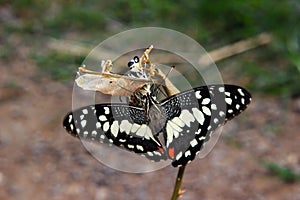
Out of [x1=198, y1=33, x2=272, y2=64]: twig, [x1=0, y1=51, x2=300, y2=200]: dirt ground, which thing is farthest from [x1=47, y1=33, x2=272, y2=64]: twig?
[x1=0, y1=51, x2=300, y2=200]: dirt ground

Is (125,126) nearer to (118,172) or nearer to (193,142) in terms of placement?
(193,142)

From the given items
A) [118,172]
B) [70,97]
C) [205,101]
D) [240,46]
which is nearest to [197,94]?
[205,101]

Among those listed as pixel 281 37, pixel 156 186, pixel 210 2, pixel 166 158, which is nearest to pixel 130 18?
pixel 210 2

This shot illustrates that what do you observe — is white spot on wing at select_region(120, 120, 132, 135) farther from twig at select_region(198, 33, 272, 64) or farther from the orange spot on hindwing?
twig at select_region(198, 33, 272, 64)

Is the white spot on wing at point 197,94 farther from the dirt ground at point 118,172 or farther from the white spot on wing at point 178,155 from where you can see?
the dirt ground at point 118,172

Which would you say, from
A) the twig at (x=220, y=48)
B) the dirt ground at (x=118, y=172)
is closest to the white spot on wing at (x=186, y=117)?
the dirt ground at (x=118, y=172)

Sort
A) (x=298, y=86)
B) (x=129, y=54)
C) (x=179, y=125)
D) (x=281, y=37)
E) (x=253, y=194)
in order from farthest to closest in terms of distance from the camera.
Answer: (x=129, y=54) < (x=281, y=37) < (x=298, y=86) < (x=253, y=194) < (x=179, y=125)

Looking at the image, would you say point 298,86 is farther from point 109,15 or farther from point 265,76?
point 109,15
